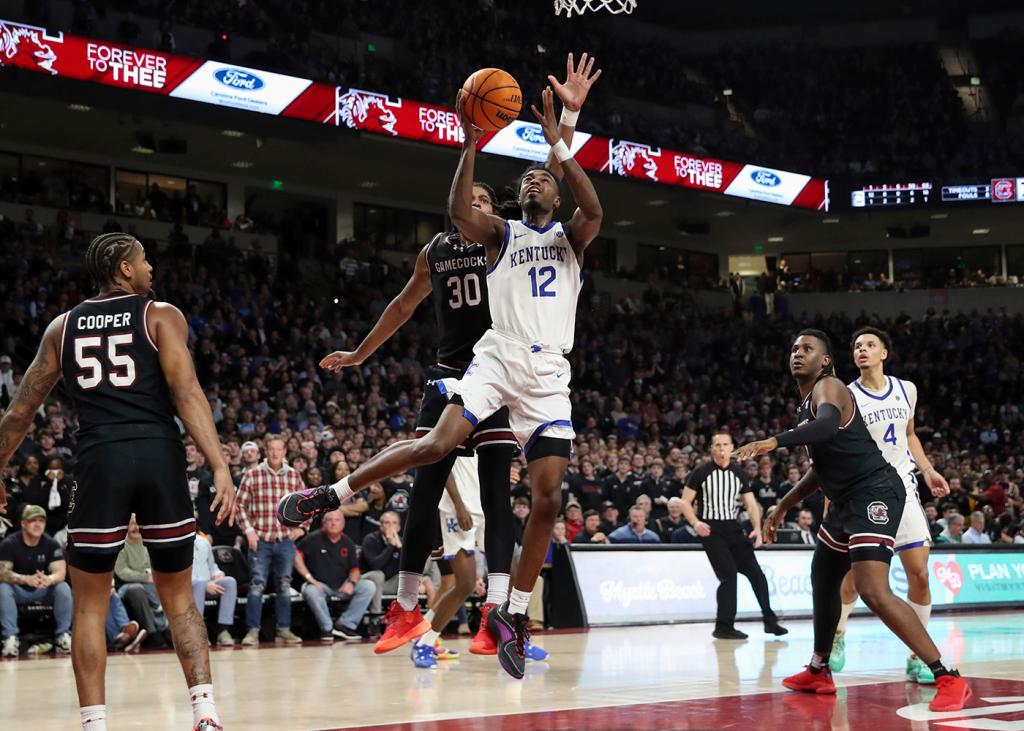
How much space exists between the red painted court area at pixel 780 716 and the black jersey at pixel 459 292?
252cm

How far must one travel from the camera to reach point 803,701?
693 cm

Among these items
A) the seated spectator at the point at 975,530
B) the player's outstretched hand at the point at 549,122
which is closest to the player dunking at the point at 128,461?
the player's outstretched hand at the point at 549,122

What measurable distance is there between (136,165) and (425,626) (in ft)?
72.7

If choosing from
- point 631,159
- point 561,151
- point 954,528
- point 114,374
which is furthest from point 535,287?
point 631,159

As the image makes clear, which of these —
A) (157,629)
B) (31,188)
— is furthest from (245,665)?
(31,188)

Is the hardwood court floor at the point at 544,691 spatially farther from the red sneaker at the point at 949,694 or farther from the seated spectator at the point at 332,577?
the seated spectator at the point at 332,577

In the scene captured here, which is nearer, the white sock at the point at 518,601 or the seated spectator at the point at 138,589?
the white sock at the point at 518,601

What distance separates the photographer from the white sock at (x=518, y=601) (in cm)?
701

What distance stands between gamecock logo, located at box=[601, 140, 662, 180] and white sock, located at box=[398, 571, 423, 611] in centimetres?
2185

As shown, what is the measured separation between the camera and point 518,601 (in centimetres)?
703

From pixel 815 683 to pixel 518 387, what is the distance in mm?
2465

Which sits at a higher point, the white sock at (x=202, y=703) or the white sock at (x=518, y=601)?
the white sock at (x=518, y=601)

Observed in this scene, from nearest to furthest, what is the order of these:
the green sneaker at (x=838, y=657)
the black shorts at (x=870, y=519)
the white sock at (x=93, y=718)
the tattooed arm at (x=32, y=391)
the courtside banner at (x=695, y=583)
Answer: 1. the white sock at (x=93, y=718)
2. the tattooed arm at (x=32, y=391)
3. the black shorts at (x=870, y=519)
4. the green sneaker at (x=838, y=657)
5. the courtside banner at (x=695, y=583)

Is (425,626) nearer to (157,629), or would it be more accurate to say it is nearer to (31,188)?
(157,629)
